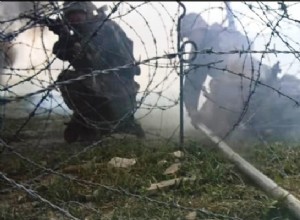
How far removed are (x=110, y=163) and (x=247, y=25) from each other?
158cm

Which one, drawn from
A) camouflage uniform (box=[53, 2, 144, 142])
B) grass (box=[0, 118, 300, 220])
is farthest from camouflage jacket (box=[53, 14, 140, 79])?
grass (box=[0, 118, 300, 220])

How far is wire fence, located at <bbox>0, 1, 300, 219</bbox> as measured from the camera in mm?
2738

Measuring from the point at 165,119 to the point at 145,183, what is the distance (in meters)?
2.00

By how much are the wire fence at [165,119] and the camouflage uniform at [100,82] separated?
142mm

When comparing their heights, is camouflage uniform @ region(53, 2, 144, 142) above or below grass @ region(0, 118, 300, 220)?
above

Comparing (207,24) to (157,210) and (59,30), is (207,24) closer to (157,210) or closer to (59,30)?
(59,30)

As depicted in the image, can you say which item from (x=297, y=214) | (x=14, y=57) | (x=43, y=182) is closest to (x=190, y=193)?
(x=297, y=214)

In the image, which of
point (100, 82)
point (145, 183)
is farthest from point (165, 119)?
point (145, 183)

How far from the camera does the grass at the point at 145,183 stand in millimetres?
2836

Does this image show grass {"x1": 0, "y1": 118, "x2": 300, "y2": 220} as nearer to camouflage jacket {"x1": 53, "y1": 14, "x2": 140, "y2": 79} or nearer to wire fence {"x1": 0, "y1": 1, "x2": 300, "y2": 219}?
wire fence {"x1": 0, "y1": 1, "x2": 300, "y2": 219}

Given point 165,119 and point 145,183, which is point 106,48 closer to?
point 165,119

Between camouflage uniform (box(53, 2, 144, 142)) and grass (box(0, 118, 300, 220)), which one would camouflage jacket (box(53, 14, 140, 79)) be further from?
grass (box(0, 118, 300, 220))

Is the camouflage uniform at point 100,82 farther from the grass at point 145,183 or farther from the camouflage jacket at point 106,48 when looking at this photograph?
the grass at point 145,183

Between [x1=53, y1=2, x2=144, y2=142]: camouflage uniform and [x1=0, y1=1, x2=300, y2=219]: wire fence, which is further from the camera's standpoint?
[x1=53, y1=2, x2=144, y2=142]: camouflage uniform
